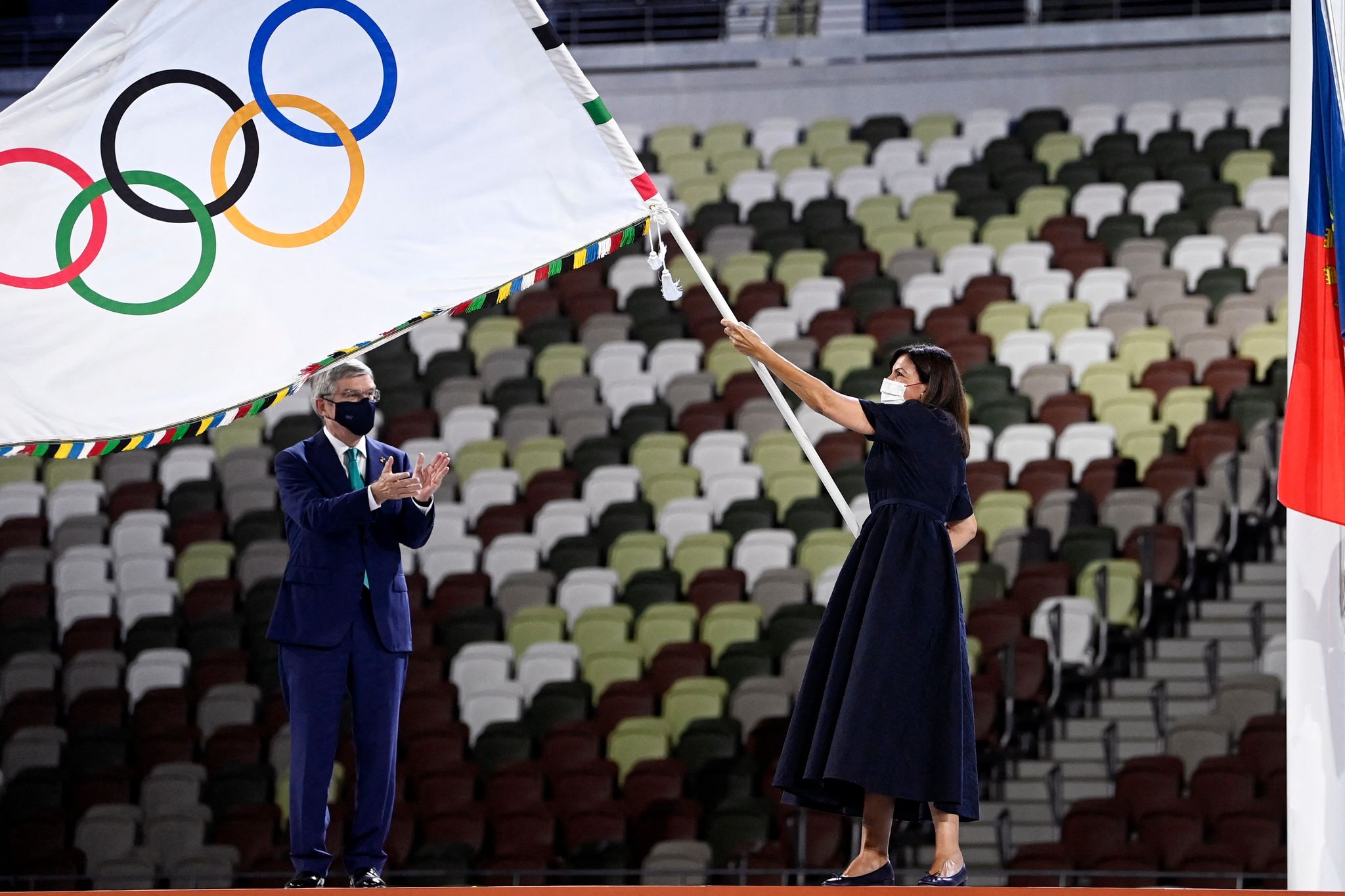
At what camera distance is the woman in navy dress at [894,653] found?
344cm

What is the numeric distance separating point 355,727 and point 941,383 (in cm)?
150

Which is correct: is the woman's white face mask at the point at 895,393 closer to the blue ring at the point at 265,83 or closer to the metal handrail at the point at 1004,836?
the blue ring at the point at 265,83

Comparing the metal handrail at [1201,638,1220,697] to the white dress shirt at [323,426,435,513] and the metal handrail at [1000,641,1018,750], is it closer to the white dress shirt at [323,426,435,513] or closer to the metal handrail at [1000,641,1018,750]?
the metal handrail at [1000,641,1018,750]

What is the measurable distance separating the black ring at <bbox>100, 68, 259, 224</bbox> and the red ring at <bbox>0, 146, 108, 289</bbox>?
0.06 meters

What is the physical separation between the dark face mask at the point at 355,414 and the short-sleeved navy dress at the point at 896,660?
44.2 inches

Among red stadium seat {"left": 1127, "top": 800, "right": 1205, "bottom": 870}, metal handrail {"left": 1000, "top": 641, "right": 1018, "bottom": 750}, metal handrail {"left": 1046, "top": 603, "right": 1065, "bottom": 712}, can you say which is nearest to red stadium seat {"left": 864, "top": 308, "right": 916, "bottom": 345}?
metal handrail {"left": 1046, "top": 603, "right": 1065, "bottom": 712}

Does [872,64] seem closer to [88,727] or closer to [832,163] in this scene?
[832,163]

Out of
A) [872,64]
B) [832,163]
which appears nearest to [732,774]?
[832,163]

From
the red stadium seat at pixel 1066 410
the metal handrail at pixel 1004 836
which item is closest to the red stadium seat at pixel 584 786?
the metal handrail at pixel 1004 836

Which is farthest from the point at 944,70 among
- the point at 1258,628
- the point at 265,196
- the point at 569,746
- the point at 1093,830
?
the point at 265,196

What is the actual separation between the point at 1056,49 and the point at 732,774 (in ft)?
24.3

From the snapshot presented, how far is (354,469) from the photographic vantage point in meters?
3.95

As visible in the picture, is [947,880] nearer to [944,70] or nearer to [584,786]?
[584,786]

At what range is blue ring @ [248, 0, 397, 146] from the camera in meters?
3.84
